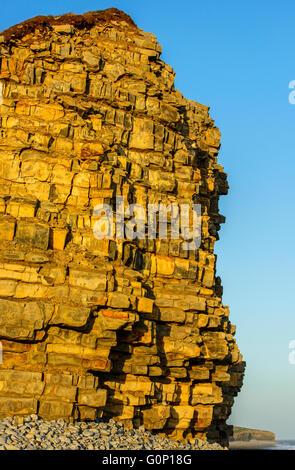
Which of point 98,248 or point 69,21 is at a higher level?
point 69,21

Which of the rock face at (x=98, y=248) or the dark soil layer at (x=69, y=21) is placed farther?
the dark soil layer at (x=69, y=21)

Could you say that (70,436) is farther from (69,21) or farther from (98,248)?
(69,21)

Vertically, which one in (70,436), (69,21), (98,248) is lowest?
(70,436)

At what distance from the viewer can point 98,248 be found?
2862cm

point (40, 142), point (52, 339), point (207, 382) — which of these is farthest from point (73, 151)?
point (207, 382)

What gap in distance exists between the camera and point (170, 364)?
101 feet

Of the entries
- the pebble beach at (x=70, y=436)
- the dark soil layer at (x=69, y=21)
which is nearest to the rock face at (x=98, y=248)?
the dark soil layer at (x=69, y=21)

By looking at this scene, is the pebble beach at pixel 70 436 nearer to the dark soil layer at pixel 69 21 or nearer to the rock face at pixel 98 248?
the rock face at pixel 98 248

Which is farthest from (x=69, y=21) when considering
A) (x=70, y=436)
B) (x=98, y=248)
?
(x=70, y=436)

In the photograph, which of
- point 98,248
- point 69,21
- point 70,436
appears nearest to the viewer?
point 70,436

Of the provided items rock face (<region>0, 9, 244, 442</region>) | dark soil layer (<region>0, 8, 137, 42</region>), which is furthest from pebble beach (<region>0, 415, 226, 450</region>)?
dark soil layer (<region>0, 8, 137, 42</region>)

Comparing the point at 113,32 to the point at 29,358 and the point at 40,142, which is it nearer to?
the point at 40,142

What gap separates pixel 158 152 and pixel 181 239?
543 centimetres

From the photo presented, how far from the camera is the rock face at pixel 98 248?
25359mm
